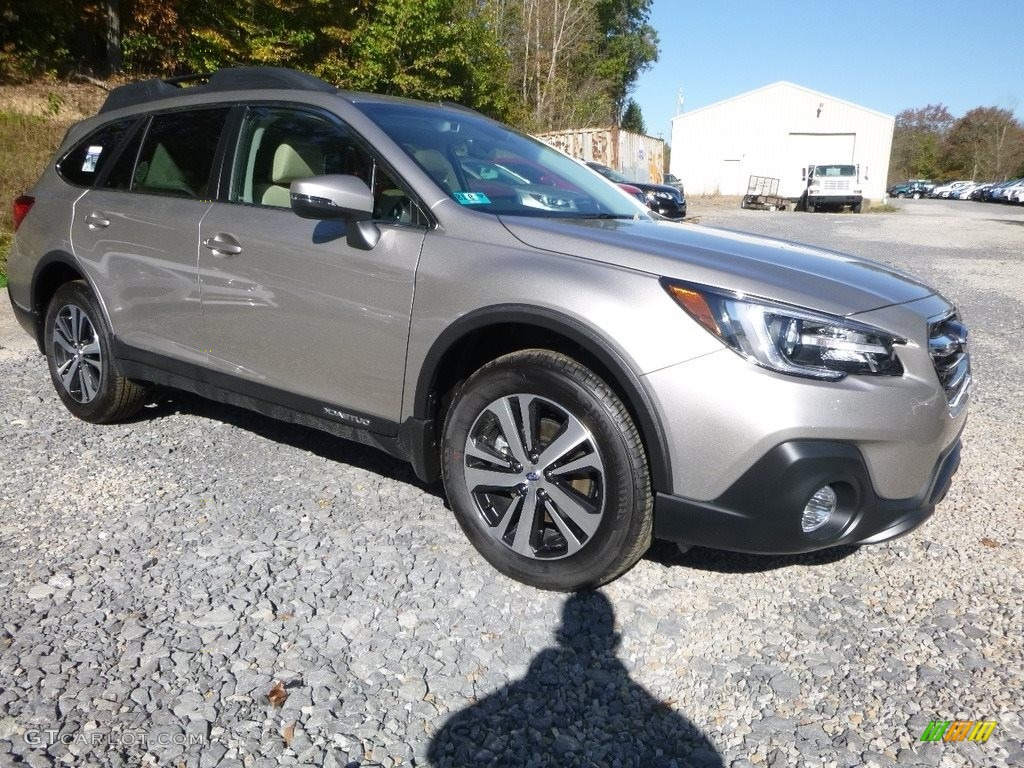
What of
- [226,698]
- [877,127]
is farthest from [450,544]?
[877,127]

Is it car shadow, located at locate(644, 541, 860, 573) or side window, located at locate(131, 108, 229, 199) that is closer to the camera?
car shadow, located at locate(644, 541, 860, 573)

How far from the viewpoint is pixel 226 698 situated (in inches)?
94.7

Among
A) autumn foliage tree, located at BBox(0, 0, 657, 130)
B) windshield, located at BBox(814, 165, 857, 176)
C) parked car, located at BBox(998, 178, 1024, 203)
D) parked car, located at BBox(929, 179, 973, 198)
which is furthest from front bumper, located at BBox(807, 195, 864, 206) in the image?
parked car, located at BBox(929, 179, 973, 198)

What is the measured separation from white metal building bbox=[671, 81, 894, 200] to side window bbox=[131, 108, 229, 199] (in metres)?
45.4

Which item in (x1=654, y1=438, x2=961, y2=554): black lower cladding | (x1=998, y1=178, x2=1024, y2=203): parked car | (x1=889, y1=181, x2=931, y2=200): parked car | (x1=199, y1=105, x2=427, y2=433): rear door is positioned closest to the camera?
(x1=654, y1=438, x2=961, y2=554): black lower cladding

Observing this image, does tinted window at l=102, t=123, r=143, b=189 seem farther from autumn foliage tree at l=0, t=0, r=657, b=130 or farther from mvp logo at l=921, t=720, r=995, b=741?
autumn foliage tree at l=0, t=0, r=657, b=130

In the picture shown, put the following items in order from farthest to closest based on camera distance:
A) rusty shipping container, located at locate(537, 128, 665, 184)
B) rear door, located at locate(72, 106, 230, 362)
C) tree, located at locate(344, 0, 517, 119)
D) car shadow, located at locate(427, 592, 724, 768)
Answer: rusty shipping container, located at locate(537, 128, 665, 184)
tree, located at locate(344, 0, 517, 119)
rear door, located at locate(72, 106, 230, 362)
car shadow, located at locate(427, 592, 724, 768)

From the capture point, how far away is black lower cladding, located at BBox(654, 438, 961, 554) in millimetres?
2510

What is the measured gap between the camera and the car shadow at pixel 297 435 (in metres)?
4.18

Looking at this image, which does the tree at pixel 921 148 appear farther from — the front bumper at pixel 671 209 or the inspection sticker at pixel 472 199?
the inspection sticker at pixel 472 199

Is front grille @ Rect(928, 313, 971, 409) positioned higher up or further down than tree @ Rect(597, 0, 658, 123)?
further down

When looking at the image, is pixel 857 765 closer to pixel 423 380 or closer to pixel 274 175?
pixel 423 380

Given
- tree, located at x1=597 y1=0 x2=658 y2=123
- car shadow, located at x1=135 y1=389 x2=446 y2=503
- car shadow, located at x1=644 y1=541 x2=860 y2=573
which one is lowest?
car shadow, located at x1=644 y1=541 x2=860 y2=573

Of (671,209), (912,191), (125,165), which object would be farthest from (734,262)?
(912,191)
